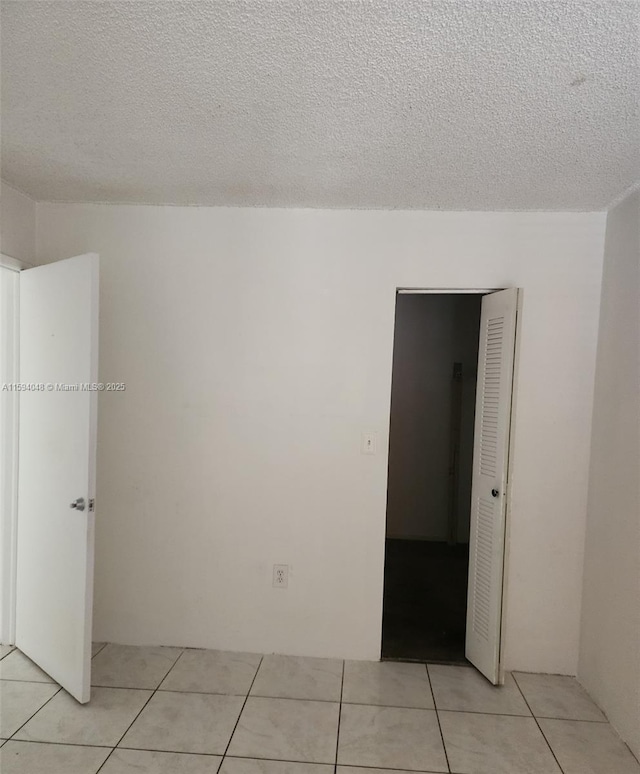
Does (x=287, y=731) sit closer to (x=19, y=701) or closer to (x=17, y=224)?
(x=19, y=701)

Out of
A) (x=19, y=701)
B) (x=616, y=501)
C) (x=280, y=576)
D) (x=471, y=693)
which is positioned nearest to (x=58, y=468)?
(x=19, y=701)

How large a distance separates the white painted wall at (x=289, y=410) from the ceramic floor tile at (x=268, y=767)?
2.41ft

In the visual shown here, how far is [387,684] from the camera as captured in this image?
7.66 feet

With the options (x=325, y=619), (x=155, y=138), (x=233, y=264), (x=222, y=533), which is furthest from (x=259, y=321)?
(x=325, y=619)

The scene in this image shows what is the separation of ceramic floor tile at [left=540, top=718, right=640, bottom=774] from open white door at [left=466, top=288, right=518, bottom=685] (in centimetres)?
33

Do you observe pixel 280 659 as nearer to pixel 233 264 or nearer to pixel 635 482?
pixel 635 482

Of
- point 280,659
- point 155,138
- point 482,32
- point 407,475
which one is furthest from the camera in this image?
point 407,475

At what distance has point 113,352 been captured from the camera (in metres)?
2.59

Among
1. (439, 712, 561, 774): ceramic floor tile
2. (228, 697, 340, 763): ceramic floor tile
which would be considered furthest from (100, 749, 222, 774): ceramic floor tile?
(439, 712, 561, 774): ceramic floor tile

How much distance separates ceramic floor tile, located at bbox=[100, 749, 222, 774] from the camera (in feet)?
5.81

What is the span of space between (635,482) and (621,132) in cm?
134

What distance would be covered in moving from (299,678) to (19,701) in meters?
1.24

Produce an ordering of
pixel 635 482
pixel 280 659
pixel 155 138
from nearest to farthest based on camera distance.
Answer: pixel 155 138
pixel 635 482
pixel 280 659

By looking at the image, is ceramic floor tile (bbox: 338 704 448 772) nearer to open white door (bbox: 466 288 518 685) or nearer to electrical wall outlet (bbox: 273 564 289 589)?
open white door (bbox: 466 288 518 685)
